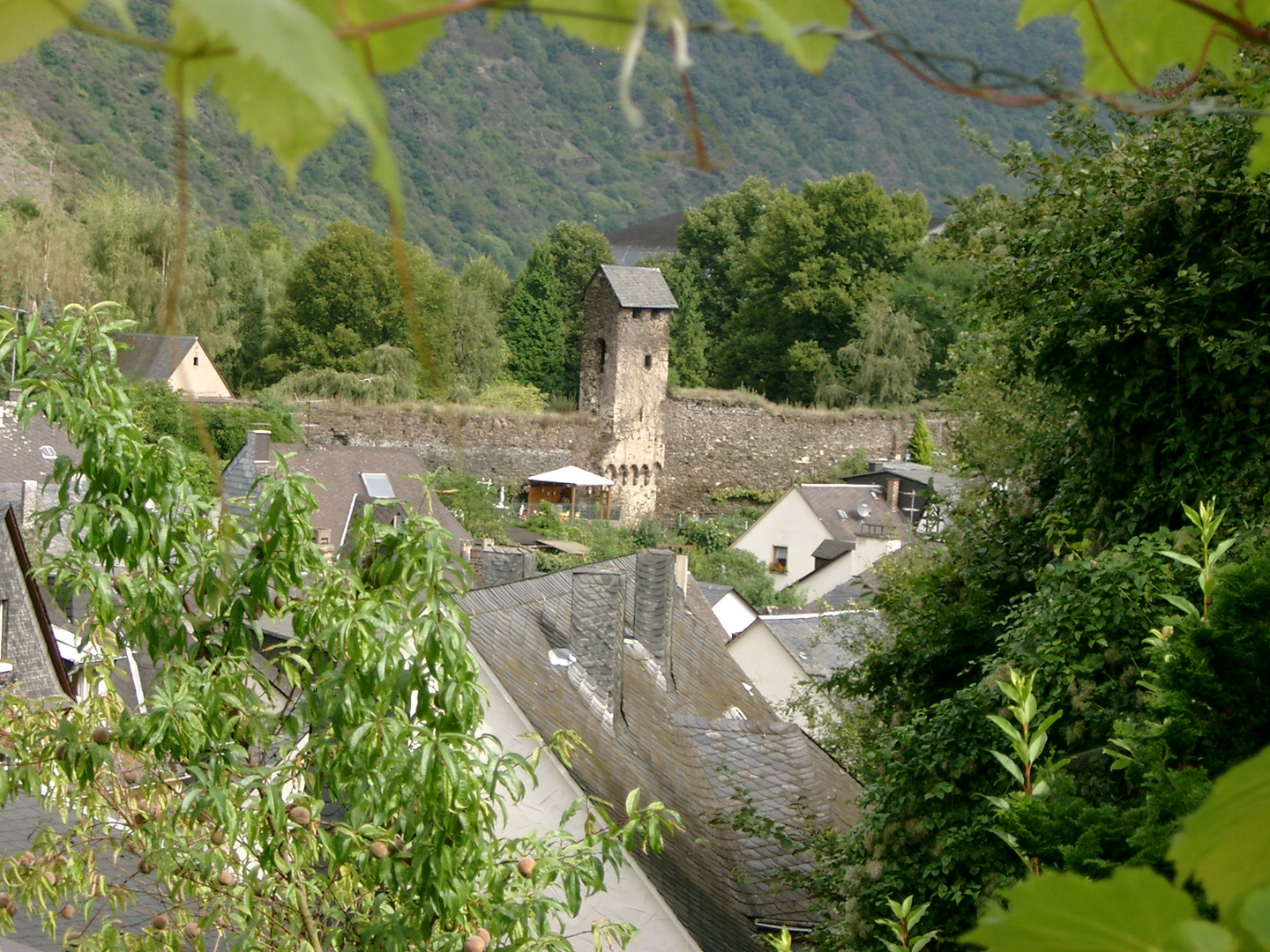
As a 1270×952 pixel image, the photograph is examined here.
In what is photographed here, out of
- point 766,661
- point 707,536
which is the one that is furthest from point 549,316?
point 766,661

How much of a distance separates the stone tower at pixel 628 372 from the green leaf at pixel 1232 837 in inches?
1071

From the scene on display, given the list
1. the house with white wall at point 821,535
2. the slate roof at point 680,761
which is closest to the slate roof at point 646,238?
the house with white wall at point 821,535

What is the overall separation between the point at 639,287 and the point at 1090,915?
27700 millimetres

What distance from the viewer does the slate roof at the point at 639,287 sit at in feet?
90.4

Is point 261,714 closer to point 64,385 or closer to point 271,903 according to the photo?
point 271,903

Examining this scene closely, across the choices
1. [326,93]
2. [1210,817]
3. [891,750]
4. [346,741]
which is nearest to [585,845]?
[346,741]

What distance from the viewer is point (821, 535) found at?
79.0ft

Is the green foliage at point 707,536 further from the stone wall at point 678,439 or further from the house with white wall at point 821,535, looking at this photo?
the stone wall at point 678,439

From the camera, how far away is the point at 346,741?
2891 millimetres

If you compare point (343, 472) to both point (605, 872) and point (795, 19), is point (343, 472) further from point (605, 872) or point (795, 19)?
point (795, 19)

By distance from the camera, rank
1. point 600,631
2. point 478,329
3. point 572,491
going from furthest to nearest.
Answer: point 478,329 → point 572,491 → point 600,631

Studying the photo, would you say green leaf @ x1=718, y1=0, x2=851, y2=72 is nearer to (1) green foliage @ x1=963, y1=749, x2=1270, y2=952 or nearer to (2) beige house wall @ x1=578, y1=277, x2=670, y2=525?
(1) green foliage @ x1=963, y1=749, x2=1270, y2=952

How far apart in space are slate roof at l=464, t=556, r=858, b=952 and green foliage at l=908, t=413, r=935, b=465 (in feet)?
70.9

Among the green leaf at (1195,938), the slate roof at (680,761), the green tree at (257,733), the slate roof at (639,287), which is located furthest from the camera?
the slate roof at (639,287)
